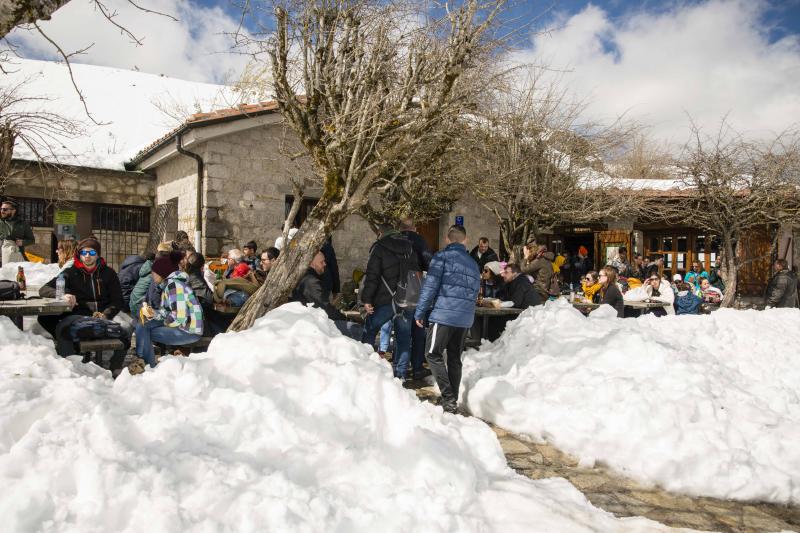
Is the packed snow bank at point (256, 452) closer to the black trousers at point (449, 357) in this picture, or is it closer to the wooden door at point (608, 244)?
the black trousers at point (449, 357)

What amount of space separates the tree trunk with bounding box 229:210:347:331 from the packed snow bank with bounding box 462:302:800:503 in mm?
2145

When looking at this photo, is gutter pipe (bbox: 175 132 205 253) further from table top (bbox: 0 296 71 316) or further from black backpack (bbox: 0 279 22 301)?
table top (bbox: 0 296 71 316)

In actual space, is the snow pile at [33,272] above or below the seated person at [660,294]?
above

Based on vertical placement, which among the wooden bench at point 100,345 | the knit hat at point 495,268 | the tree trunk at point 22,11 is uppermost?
the tree trunk at point 22,11

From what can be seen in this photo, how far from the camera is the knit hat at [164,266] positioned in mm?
5891

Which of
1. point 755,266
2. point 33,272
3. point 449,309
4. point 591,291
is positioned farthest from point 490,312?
point 755,266

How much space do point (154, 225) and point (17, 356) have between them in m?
9.84

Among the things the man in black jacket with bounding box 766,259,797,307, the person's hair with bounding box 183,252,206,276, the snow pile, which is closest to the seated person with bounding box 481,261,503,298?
the person's hair with bounding box 183,252,206,276

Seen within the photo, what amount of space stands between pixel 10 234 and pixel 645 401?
9923 mm

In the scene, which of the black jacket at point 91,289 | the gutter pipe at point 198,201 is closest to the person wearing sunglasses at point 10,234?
the gutter pipe at point 198,201

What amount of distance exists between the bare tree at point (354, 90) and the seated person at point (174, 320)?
51 centimetres

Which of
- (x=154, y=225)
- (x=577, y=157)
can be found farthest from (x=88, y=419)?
(x=577, y=157)

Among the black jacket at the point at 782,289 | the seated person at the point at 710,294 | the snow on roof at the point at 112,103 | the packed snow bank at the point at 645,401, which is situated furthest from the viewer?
the snow on roof at the point at 112,103

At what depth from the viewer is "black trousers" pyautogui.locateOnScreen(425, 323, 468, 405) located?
5.14 m
